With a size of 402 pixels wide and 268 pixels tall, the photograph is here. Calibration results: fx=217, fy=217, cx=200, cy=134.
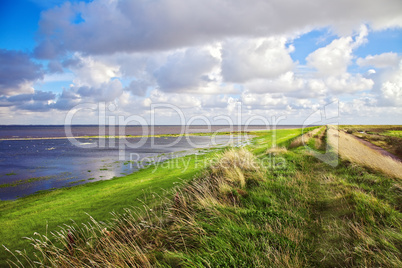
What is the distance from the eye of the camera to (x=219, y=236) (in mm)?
4645

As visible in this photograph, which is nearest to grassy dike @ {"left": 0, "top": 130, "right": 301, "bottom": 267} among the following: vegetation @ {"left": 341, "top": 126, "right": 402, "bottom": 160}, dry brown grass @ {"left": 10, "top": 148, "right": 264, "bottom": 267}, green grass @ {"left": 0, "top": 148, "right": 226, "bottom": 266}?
green grass @ {"left": 0, "top": 148, "right": 226, "bottom": 266}

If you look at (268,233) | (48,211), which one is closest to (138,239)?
(268,233)

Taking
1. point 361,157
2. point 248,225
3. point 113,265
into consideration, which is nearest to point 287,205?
point 248,225

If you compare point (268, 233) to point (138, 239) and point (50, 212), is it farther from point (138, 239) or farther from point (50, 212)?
point (50, 212)

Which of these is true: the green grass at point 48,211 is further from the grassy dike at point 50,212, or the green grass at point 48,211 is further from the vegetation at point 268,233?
the vegetation at point 268,233

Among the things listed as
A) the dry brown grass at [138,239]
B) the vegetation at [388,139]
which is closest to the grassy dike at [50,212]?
the dry brown grass at [138,239]

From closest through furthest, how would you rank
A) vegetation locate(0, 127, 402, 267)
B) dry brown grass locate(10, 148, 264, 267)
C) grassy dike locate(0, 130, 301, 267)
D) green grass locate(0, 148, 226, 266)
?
vegetation locate(0, 127, 402, 267), dry brown grass locate(10, 148, 264, 267), grassy dike locate(0, 130, 301, 267), green grass locate(0, 148, 226, 266)

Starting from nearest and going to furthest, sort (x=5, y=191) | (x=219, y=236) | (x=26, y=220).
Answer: (x=219, y=236)
(x=26, y=220)
(x=5, y=191)

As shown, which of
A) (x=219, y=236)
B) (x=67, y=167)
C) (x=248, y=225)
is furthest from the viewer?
(x=67, y=167)

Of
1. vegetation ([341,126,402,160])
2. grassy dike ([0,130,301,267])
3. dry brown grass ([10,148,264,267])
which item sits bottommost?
grassy dike ([0,130,301,267])

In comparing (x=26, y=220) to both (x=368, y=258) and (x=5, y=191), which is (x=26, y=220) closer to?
(x=5, y=191)

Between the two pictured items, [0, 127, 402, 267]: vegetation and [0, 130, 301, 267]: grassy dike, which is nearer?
[0, 127, 402, 267]: vegetation

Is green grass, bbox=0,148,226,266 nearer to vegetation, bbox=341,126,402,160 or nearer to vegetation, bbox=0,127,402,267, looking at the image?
vegetation, bbox=0,127,402,267

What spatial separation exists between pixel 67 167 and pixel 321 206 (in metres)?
26.9
